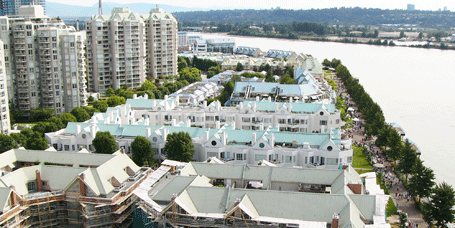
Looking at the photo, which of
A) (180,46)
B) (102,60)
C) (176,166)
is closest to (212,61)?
(102,60)

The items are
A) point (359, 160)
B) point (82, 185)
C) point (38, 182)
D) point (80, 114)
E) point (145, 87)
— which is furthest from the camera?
point (145, 87)

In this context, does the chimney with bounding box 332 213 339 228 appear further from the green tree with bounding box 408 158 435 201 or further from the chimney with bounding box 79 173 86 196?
the chimney with bounding box 79 173 86 196

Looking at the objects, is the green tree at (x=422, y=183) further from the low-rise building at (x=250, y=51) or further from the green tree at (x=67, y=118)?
the low-rise building at (x=250, y=51)

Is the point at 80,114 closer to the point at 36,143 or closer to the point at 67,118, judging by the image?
the point at 67,118

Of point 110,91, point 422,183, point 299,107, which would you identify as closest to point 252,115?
point 299,107

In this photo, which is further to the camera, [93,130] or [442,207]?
[93,130]

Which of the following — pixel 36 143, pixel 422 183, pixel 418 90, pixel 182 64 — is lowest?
pixel 422 183

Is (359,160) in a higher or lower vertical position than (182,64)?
lower

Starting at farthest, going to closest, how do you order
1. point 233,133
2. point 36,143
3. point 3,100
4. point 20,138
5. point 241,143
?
1. point 3,100
2. point 20,138
3. point 36,143
4. point 233,133
5. point 241,143

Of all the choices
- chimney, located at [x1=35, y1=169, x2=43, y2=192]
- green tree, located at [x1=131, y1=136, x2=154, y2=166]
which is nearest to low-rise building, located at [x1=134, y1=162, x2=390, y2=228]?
chimney, located at [x1=35, y1=169, x2=43, y2=192]
